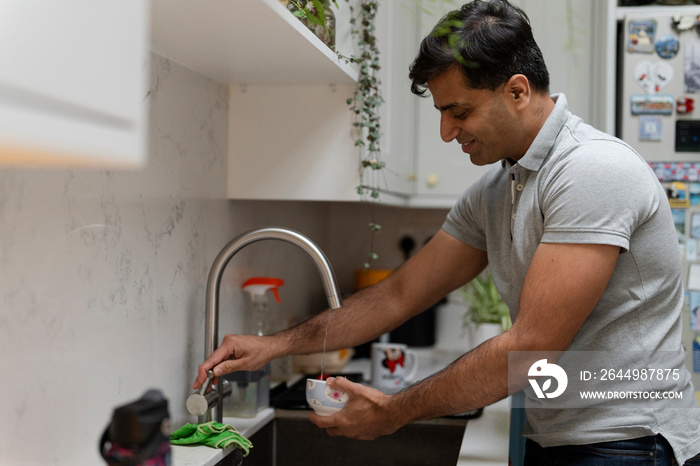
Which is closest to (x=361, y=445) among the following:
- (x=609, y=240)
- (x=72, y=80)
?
(x=609, y=240)

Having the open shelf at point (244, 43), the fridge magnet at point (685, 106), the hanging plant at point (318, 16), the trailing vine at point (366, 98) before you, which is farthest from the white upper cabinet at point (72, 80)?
the fridge magnet at point (685, 106)

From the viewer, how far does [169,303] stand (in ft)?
4.57

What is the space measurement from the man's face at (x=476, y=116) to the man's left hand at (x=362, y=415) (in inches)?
19.8

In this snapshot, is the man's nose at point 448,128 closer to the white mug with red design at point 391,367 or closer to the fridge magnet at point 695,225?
the white mug with red design at point 391,367

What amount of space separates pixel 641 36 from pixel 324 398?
1.55 meters

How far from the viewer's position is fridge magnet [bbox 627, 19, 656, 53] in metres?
2.18

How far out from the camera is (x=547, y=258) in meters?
1.15

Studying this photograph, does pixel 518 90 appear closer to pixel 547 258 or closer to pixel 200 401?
pixel 547 258

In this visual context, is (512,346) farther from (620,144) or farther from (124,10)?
(124,10)

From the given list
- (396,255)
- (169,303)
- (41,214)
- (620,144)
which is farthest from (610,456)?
(396,255)

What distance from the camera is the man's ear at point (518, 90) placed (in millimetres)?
1298

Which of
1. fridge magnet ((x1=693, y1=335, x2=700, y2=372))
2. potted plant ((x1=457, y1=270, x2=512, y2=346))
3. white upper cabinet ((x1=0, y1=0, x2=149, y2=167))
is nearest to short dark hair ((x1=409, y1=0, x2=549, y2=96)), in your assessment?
white upper cabinet ((x1=0, y1=0, x2=149, y2=167))

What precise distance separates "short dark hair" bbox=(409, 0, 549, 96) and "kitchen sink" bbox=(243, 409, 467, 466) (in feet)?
2.84

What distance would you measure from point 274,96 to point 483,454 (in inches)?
35.9
